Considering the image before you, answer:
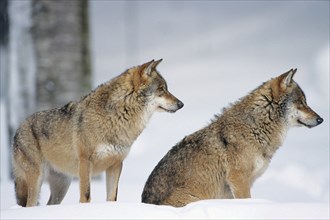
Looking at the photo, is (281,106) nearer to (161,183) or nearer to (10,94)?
(161,183)

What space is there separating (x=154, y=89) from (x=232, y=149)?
3.75ft

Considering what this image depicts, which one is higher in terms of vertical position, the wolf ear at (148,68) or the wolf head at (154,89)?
the wolf ear at (148,68)

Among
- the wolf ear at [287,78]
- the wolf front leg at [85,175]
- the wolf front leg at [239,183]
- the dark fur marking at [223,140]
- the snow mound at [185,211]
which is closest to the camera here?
the snow mound at [185,211]

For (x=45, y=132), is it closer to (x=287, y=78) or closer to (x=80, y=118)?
(x=80, y=118)

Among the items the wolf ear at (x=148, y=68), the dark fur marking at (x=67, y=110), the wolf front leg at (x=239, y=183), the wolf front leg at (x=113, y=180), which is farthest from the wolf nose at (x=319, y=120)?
the dark fur marking at (x=67, y=110)

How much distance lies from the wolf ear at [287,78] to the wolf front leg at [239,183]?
1.07 m

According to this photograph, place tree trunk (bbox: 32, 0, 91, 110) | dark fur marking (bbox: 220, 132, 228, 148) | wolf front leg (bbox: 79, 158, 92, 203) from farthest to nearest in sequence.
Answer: tree trunk (bbox: 32, 0, 91, 110), wolf front leg (bbox: 79, 158, 92, 203), dark fur marking (bbox: 220, 132, 228, 148)

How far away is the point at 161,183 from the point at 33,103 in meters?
5.12

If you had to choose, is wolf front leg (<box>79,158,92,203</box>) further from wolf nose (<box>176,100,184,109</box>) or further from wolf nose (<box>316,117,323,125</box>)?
wolf nose (<box>316,117,323,125</box>)

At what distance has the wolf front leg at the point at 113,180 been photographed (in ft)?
26.2

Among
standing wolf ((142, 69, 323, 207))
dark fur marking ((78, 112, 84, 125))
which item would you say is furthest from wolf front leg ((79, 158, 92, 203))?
standing wolf ((142, 69, 323, 207))

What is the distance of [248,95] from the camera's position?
7945 mm

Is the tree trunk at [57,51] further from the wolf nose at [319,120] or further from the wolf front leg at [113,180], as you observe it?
the wolf nose at [319,120]

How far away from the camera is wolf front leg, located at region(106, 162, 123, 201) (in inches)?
315
